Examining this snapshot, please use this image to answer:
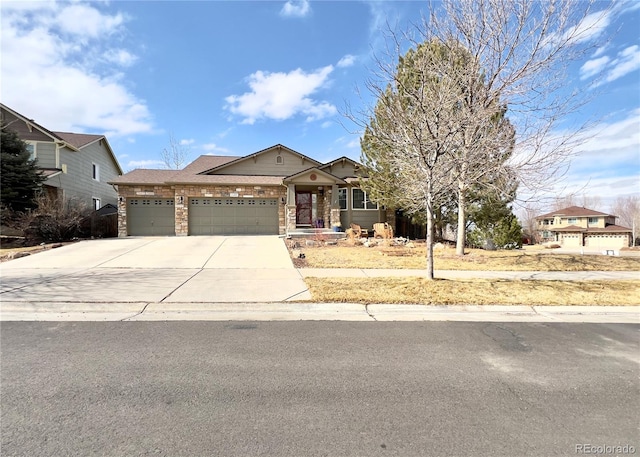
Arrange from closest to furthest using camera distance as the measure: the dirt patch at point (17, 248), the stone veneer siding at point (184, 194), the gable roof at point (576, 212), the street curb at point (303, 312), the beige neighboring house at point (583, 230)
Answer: the street curb at point (303, 312), the dirt patch at point (17, 248), the stone veneer siding at point (184, 194), the beige neighboring house at point (583, 230), the gable roof at point (576, 212)

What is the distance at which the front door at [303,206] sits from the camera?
2069cm

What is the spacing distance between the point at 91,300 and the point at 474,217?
1534cm

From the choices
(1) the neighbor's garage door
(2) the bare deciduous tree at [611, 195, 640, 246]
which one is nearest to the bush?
(1) the neighbor's garage door

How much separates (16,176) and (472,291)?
2001cm

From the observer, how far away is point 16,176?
15312 mm

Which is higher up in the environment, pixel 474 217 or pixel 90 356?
pixel 474 217

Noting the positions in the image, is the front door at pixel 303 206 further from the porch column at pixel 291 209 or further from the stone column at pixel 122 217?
the stone column at pixel 122 217

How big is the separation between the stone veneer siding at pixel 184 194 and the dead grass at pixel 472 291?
12.3m

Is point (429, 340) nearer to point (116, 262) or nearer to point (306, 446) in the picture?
point (306, 446)

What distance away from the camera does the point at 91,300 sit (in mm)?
5945

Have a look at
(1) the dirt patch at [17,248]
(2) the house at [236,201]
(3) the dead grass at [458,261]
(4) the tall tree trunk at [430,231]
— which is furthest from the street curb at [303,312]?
(2) the house at [236,201]

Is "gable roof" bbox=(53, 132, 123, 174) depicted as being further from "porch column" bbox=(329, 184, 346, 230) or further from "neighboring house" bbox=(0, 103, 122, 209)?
"porch column" bbox=(329, 184, 346, 230)

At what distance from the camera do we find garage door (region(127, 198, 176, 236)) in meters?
18.6

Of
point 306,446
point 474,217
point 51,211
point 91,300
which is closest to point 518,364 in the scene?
point 306,446
